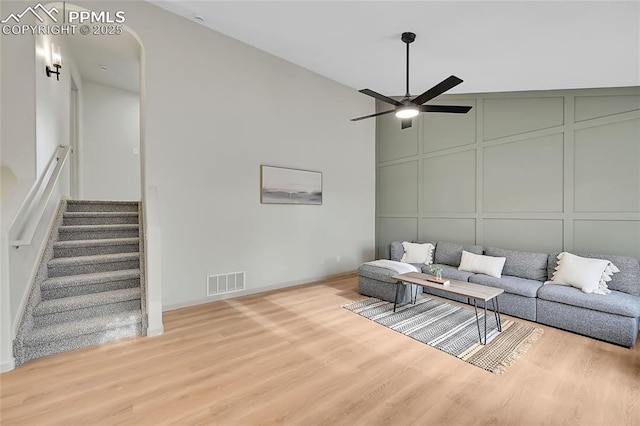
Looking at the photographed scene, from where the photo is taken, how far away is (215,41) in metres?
4.09

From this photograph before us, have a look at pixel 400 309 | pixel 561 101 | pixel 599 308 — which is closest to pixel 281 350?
pixel 400 309

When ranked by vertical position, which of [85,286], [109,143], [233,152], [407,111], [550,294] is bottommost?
[550,294]

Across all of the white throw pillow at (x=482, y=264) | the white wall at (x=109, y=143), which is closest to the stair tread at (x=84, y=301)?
the white wall at (x=109, y=143)

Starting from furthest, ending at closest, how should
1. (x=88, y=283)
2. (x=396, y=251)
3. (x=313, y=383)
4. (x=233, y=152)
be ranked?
(x=396, y=251), (x=233, y=152), (x=88, y=283), (x=313, y=383)

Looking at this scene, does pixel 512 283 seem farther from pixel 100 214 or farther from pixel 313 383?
pixel 100 214

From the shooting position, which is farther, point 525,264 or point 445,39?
point 525,264

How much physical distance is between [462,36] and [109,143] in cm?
635

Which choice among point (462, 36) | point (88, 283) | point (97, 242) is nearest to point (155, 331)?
point (88, 283)

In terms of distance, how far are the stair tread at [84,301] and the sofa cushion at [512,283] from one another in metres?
4.22

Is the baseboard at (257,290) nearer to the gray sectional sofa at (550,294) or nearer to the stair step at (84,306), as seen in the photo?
the stair step at (84,306)

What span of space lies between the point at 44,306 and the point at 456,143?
19.3 feet

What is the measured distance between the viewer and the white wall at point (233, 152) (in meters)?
3.70

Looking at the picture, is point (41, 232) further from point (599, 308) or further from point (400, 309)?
point (599, 308)

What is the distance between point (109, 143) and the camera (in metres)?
5.75
